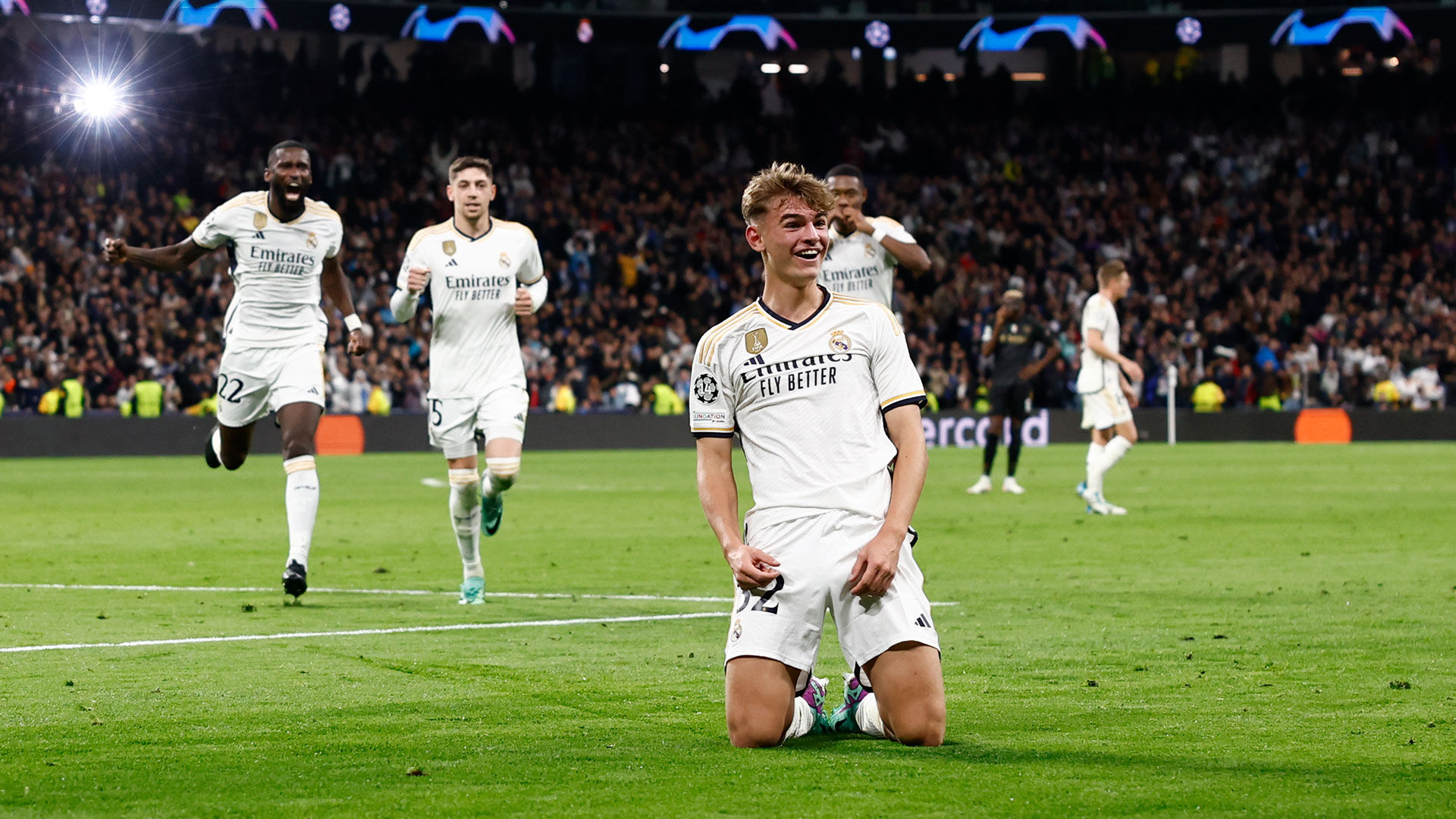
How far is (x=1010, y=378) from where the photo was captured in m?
19.7

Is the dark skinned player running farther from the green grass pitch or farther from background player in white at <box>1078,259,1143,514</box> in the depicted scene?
the green grass pitch

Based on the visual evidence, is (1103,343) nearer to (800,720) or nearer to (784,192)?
(784,192)

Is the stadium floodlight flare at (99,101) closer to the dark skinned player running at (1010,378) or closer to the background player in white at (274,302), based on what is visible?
the dark skinned player running at (1010,378)

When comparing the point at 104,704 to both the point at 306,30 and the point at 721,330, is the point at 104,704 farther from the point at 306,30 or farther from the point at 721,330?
the point at 306,30

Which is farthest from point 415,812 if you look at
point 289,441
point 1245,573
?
point 1245,573

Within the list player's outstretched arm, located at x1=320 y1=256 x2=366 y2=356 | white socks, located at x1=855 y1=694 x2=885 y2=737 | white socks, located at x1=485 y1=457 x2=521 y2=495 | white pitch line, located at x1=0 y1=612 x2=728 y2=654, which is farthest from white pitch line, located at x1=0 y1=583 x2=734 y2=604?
white socks, located at x1=855 y1=694 x2=885 y2=737

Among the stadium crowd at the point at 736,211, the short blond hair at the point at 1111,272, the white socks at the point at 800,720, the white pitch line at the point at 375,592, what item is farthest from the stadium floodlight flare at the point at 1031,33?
the white socks at the point at 800,720

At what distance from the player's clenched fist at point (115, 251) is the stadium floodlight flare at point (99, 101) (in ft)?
95.6

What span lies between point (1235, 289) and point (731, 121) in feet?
42.1

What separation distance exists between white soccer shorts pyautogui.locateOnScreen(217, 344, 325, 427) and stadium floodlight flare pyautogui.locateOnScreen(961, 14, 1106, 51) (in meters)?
32.3

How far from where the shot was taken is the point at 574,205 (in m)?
39.8

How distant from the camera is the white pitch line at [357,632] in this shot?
7527mm

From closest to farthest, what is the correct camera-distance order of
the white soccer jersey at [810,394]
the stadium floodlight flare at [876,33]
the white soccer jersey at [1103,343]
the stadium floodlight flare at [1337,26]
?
1. the white soccer jersey at [810,394]
2. the white soccer jersey at [1103,343]
3. the stadium floodlight flare at [1337,26]
4. the stadium floodlight flare at [876,33]

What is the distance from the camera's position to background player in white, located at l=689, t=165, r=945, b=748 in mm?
5418
